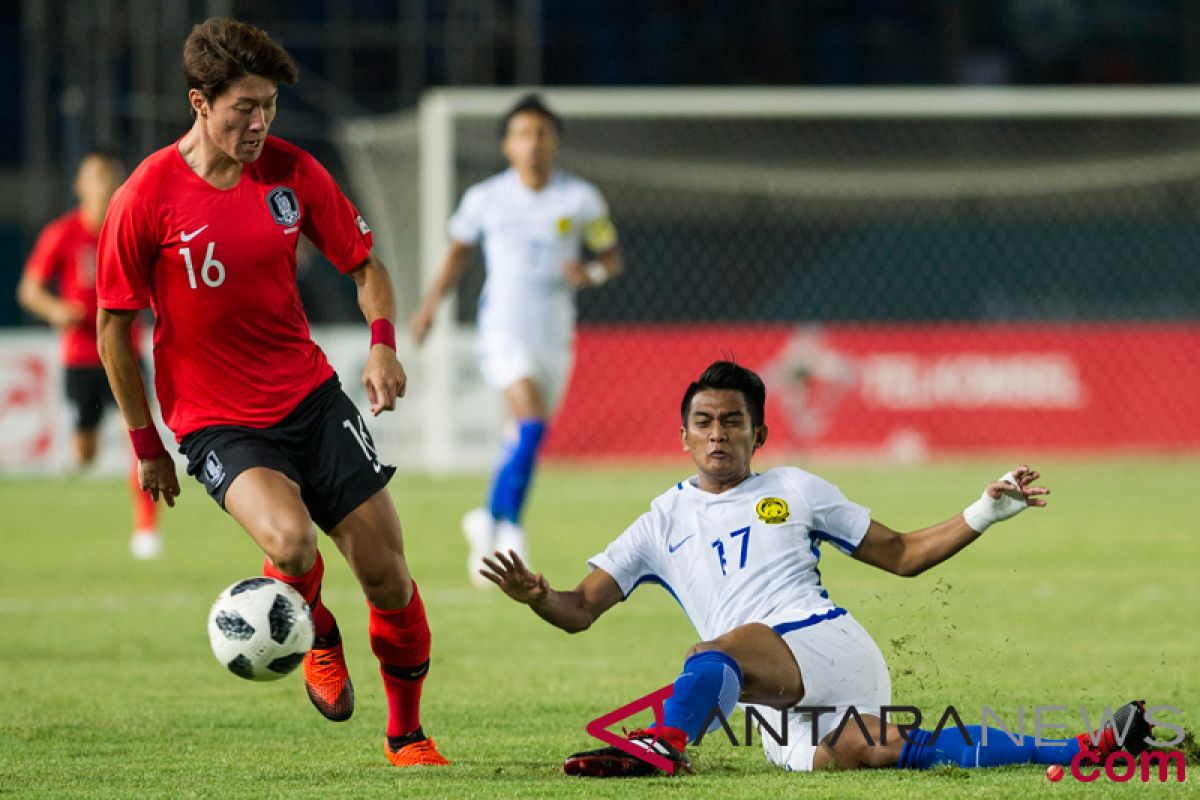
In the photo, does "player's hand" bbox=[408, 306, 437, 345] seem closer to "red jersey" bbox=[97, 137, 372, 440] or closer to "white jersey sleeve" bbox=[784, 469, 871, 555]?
"red jersey" bbox=[97, 137, 372, 440]

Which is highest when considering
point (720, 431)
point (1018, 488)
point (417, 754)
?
point (720, 431)

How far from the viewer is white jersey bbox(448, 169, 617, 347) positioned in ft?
33.0

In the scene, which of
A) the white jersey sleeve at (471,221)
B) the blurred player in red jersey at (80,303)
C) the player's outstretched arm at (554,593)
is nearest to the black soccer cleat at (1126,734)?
the player's outstretched arm at (554,593)

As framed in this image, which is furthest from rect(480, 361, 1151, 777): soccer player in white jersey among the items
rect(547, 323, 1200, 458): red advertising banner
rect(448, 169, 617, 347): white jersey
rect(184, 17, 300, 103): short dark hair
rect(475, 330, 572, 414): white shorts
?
rect(547, 323, 1200, 458): red advertising banner

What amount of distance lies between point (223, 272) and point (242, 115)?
461 millimetres

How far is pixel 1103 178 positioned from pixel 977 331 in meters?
3.17

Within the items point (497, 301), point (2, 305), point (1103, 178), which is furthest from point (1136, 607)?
point (2, 305)

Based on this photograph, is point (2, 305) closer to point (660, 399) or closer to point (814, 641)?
point (660, 399)

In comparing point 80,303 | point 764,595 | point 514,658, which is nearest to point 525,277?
point 514,658

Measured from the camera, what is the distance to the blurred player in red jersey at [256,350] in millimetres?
5145

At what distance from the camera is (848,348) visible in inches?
699

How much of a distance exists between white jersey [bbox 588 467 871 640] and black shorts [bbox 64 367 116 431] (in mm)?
8019

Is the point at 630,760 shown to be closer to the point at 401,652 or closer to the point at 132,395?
the point at 401,652

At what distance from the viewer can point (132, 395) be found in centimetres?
529
